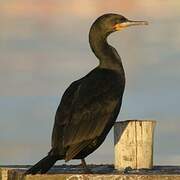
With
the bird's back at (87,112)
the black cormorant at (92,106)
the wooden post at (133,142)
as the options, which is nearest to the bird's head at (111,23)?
the black cormorant at (92,106)

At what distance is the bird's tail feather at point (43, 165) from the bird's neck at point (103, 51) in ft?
6.51

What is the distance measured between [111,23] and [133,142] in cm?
231

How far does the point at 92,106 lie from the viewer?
13633mm

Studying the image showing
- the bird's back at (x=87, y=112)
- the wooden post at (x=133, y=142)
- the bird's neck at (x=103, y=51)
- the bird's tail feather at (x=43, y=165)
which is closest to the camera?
the bird's tail feather at (x=43, y=165)

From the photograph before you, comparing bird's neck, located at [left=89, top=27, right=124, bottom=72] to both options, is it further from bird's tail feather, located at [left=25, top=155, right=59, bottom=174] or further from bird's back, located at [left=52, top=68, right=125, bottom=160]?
bird's tail feather, located at [left=25, top=155, right=59, bottom=174]

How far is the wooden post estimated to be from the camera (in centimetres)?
1350

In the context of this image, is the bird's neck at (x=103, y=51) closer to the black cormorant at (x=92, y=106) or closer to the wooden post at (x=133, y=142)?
the black cormorant at (x=92, y=106)

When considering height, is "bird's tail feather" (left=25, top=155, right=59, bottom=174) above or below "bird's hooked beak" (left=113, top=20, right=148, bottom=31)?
below

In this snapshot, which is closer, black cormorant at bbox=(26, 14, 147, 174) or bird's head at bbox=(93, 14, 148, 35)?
black cormorant at bbox=(26, 14, 147, 174)

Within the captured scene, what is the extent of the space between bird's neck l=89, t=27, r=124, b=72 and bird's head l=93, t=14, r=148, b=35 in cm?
10

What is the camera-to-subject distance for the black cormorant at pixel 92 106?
13.2 m

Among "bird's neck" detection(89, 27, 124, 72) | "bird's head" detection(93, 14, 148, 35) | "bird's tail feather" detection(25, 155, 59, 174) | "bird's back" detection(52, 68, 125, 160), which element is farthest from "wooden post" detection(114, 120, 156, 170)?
"bird's head" detection(93, 14, 148, 35)

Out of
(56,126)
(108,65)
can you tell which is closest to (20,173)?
(56,126)

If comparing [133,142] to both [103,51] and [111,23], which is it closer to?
[103,51]
